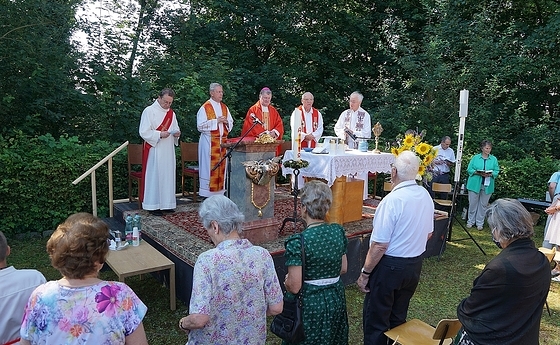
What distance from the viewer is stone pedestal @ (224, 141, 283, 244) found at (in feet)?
16.5

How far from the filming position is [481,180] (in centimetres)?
862

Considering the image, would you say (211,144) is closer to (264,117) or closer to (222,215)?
(264,117)

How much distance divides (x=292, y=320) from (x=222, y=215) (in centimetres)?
84

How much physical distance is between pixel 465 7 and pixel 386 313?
494 inches

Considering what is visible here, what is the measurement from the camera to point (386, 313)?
3.24 metres

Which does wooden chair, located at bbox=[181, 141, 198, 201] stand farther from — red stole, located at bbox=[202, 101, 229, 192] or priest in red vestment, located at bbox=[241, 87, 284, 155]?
priest in red vestment, located at bbox=[241, 87, 284, 155]

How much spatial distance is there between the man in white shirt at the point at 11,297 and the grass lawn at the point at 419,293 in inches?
77.4

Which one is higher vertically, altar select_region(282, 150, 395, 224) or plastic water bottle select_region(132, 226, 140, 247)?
altar select_region(282, 150, 395, 224)

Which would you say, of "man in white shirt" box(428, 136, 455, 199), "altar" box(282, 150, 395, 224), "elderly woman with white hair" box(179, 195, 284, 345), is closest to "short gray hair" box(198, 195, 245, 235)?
"elderly woman with white hair" box(179, 195, 284, 345)

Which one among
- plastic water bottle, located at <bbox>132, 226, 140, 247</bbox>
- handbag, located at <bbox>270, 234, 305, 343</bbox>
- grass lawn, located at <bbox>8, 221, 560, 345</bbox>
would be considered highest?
handbag, located at <bbox>270, 234, 305, 343</bbox>

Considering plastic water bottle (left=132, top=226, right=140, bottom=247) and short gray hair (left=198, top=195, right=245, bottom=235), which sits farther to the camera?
plastic water bottle (left=132, top=226, right=140, bottom=247)

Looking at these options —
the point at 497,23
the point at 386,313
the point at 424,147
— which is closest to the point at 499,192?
the point at 424,147

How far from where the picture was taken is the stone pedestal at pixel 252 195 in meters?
5.02

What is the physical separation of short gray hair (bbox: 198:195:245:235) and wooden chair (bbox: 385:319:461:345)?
4.74 feet
